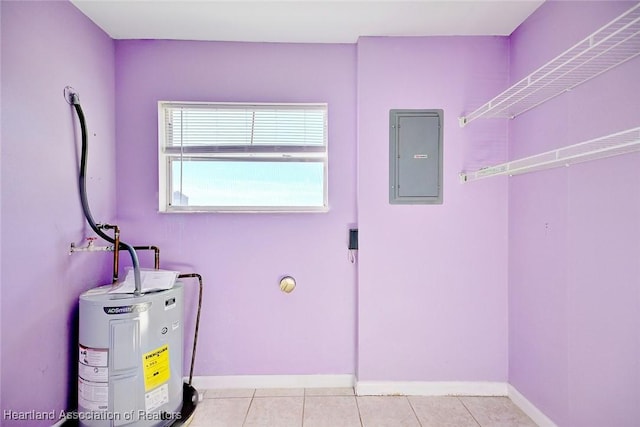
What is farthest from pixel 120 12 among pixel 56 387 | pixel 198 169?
pixel 56 387

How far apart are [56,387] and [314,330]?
1.40 metres

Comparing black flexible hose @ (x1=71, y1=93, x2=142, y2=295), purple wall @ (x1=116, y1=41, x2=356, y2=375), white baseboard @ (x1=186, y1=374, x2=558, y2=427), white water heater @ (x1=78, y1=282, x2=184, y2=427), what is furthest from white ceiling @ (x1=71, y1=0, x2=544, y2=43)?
white baseboard @ (x1=186, y1=374, x2=558, y2=427)

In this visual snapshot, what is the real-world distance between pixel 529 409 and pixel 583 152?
146 cm

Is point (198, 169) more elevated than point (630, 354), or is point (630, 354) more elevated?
point (198, 169)

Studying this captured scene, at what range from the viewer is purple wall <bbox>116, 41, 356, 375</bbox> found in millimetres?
1983

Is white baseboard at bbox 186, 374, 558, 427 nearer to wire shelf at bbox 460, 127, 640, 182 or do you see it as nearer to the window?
the window

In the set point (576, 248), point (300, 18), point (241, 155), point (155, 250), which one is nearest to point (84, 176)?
point (155, 250)

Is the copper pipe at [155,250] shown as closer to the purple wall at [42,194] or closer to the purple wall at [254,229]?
the purple wall at [254,229]

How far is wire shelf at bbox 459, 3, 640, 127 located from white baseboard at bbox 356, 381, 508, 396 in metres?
1.69

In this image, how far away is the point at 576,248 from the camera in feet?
4.64

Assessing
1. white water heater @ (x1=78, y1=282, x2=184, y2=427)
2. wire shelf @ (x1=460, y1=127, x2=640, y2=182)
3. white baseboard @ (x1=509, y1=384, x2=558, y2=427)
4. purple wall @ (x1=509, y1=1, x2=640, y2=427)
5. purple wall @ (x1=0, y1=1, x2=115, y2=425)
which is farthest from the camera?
white baseboard @ (x1=509, y1=384, x2=558, y2=427)

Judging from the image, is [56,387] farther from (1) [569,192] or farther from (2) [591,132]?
(2) [591,132]

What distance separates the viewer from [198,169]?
2.04 meters

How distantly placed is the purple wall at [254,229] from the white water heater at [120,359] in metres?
0.48
